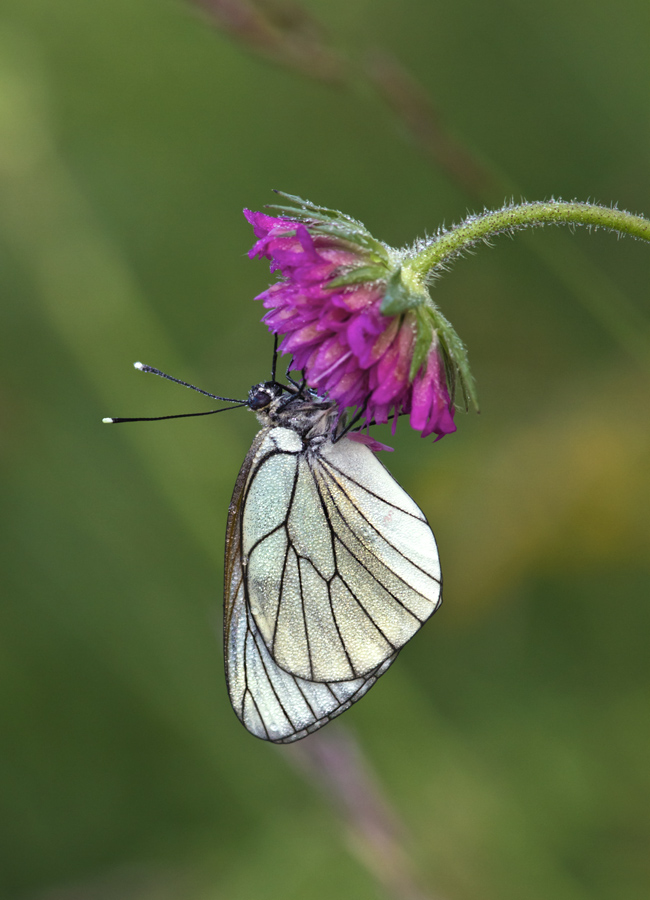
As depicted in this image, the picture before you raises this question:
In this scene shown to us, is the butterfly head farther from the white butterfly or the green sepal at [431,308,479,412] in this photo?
the green sepal at [431,308,479,412]

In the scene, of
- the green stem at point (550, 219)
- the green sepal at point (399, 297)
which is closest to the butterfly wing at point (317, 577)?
the green sepal at point (399, 297)

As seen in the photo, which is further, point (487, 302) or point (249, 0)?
point (487, 302)

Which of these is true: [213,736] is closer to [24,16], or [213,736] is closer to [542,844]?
[542,844]

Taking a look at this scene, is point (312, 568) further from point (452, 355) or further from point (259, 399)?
point (452, 355)

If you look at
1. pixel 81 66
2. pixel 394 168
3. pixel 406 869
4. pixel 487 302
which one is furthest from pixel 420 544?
pixel 81 66

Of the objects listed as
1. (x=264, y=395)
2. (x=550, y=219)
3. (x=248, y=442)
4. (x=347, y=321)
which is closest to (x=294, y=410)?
(x=264, y=395)

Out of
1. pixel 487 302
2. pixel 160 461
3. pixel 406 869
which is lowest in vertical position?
pixel 406 869

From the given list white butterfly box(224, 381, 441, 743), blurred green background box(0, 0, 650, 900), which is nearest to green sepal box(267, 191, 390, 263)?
white butterfly box(224, 381, 441, 743)
